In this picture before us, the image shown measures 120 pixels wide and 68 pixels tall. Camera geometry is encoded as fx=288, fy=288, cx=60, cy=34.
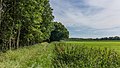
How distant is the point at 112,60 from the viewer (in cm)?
1869

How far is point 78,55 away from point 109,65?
437cm

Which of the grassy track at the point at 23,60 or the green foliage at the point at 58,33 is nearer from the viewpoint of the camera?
the grassy track at the point at 23,60

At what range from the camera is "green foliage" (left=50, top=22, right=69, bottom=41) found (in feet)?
490

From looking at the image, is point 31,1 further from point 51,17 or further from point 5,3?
point 51,17

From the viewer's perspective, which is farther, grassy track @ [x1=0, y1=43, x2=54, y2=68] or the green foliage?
the green foliage

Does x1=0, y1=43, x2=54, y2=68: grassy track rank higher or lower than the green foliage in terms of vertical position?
lower

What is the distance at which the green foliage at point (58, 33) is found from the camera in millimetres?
149500

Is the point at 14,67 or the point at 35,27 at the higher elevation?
the point at 35,27

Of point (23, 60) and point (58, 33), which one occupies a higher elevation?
point (58, 33)

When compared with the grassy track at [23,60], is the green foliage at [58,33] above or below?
above

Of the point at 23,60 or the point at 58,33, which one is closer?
the point at 23,60

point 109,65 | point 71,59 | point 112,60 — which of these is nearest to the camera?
point 109,65

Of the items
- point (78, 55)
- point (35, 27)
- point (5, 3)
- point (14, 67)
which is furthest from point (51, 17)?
point (14, 67)

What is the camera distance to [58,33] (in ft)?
500
